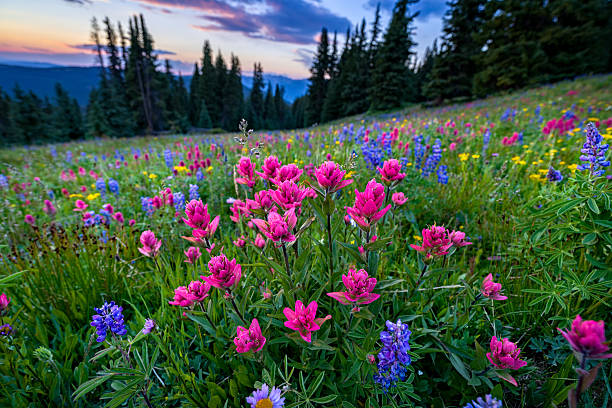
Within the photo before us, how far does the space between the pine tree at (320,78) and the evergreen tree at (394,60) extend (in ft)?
63.2

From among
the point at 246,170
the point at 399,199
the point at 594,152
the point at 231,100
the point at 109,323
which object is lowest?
the point at 109,323

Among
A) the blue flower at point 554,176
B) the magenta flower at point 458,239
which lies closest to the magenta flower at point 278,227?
the magenta flower at point 458,239

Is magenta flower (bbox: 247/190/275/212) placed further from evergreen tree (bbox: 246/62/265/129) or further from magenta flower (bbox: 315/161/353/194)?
evergreen tree (bbox: 246/62/265/129)

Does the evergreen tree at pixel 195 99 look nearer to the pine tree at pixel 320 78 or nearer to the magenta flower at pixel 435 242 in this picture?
the pine tree at pixel 320 78

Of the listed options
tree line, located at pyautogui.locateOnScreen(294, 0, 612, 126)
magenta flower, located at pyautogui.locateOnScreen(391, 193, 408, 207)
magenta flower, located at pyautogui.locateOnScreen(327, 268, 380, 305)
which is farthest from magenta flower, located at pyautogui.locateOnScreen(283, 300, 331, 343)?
tree line, located at pyautogui.locateOnScreen(294, 0, 612, 126)

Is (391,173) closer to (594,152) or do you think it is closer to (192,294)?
(192,294)

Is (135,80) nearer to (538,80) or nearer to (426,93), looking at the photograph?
(426,93)

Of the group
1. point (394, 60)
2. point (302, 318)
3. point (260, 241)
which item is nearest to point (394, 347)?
point (302, 318)

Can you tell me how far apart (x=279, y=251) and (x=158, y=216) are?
2269mm

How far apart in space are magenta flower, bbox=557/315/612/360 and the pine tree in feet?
163

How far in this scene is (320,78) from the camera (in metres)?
48.4

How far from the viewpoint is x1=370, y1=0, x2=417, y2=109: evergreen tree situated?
91.2ft

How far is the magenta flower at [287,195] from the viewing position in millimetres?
Answer: 1194

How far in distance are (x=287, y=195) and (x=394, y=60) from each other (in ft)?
109
